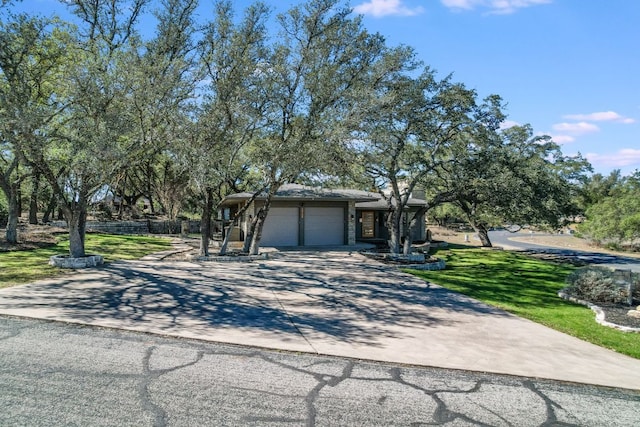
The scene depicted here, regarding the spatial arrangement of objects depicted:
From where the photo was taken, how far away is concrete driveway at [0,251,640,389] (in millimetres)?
5824

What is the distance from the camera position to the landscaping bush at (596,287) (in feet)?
34.8

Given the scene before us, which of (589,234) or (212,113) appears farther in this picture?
(589,234)

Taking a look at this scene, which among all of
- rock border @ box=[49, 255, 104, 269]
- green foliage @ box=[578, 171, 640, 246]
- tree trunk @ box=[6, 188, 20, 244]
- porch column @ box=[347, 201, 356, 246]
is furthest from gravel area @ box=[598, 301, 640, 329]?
green foliage @ box=[578, 171, 640, 246]

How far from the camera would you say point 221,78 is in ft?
44.4

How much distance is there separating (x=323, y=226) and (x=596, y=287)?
45.6 ft

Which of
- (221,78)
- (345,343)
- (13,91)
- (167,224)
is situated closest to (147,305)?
(345,343)

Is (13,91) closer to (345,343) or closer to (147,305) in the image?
(147,305)

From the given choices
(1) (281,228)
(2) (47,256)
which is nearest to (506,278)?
(1) (281,228)

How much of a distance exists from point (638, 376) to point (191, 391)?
19.1 ft

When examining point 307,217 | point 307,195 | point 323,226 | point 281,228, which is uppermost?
point 307,195

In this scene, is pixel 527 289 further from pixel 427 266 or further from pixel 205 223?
pixel 205 223

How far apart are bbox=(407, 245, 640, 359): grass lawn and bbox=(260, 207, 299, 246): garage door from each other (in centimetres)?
808

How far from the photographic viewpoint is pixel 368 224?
26.7 metres

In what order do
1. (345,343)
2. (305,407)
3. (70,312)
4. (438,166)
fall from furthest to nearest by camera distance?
(438,166) → (70,312) → (345,343) → (305,407)
